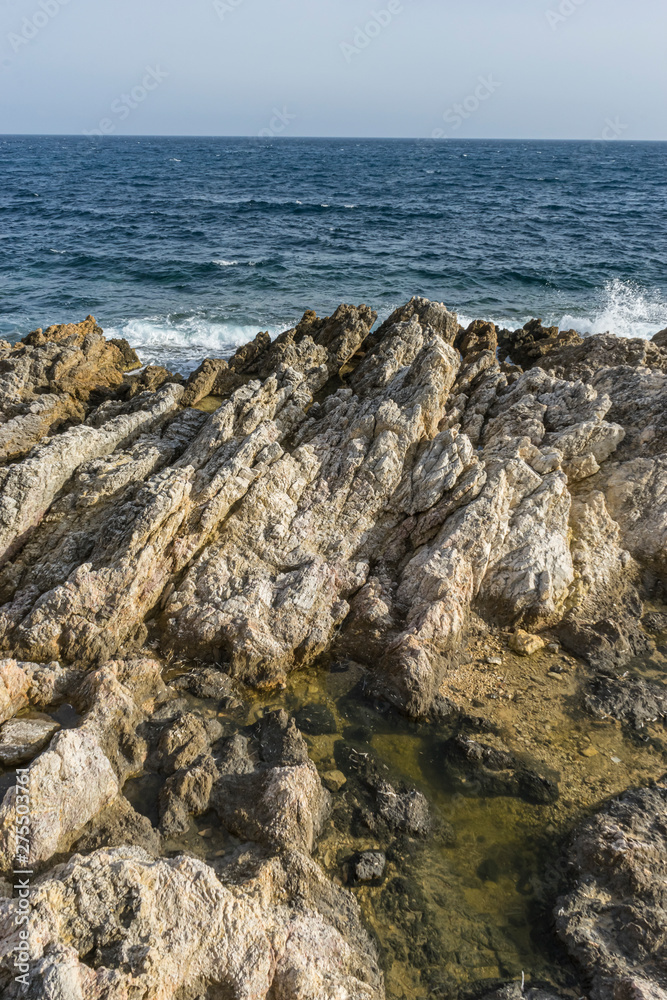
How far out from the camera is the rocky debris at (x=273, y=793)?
655cm

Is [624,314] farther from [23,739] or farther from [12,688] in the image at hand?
[23,739]

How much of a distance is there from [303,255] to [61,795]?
36903mm

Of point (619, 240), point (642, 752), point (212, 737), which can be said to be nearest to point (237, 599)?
point (212, 737)

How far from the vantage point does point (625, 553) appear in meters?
10.3

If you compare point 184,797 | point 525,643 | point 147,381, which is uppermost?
point 147,381

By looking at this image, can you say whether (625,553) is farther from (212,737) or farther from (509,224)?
(509,224)

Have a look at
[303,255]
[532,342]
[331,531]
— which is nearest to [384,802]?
[331,531]

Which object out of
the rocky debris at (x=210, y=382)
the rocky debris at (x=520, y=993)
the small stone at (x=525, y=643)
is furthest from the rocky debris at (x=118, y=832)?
the rocky debris at (x=210, y=382)

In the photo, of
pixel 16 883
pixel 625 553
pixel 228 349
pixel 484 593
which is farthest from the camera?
Answer: pixel 228 349

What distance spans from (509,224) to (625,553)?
46788mm

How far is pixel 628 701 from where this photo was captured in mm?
8367

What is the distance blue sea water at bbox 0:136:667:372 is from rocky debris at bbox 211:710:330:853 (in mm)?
17020

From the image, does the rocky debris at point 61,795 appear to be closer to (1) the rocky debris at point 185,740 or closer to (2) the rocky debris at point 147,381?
(1) the rocky debris at point 185,740

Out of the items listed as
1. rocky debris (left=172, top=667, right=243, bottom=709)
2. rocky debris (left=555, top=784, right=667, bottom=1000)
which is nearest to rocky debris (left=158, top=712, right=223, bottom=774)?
rocky debris (left=172, top=667, right=243, bottom=709)
